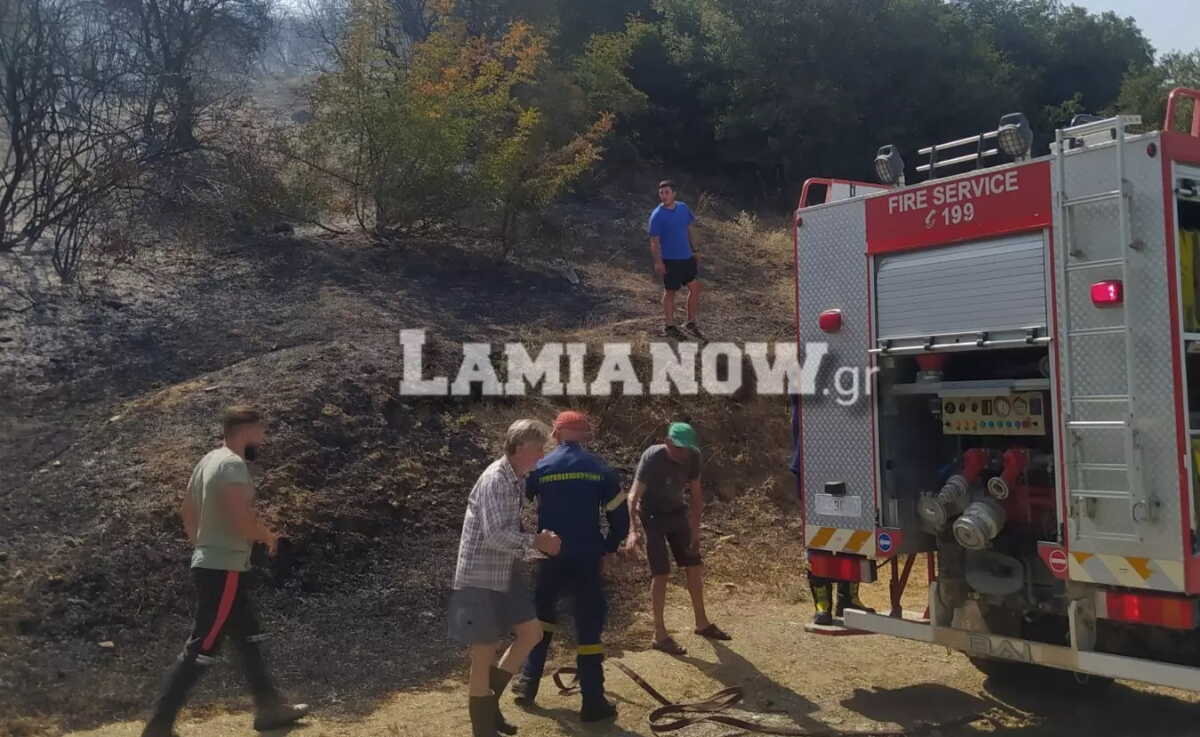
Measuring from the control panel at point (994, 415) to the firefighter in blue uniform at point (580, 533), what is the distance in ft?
6.44

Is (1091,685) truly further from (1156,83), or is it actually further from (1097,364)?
(1156,83)

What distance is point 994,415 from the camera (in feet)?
20.6

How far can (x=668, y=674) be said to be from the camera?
24.0ft

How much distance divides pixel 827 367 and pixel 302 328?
21.5 feet

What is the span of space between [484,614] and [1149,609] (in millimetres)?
3211

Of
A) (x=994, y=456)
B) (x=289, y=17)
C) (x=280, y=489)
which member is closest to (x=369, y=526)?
(x=280, y=489)

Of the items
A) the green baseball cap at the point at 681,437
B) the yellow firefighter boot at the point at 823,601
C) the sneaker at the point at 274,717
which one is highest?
the green baseball cap at the point at 681,437

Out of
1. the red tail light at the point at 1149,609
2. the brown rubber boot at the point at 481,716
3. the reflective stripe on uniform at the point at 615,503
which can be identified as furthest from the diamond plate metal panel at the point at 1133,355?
the brown rubber boot at the point at 481,716

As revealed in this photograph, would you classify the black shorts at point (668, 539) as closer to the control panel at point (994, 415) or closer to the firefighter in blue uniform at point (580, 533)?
the firefighter in blue uniform at point (580, 533)

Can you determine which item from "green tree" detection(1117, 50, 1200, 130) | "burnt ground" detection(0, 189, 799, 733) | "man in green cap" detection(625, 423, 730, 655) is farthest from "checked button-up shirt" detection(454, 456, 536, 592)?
"green tree" detection(1117, 50, 1200, 130)

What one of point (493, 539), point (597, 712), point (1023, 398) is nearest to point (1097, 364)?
point (1023, 398)

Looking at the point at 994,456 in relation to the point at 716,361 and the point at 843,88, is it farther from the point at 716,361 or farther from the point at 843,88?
the point at 843,88

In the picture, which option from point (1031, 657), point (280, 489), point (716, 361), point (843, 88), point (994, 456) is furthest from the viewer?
point (843, 88)

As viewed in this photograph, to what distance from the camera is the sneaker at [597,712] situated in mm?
6379
